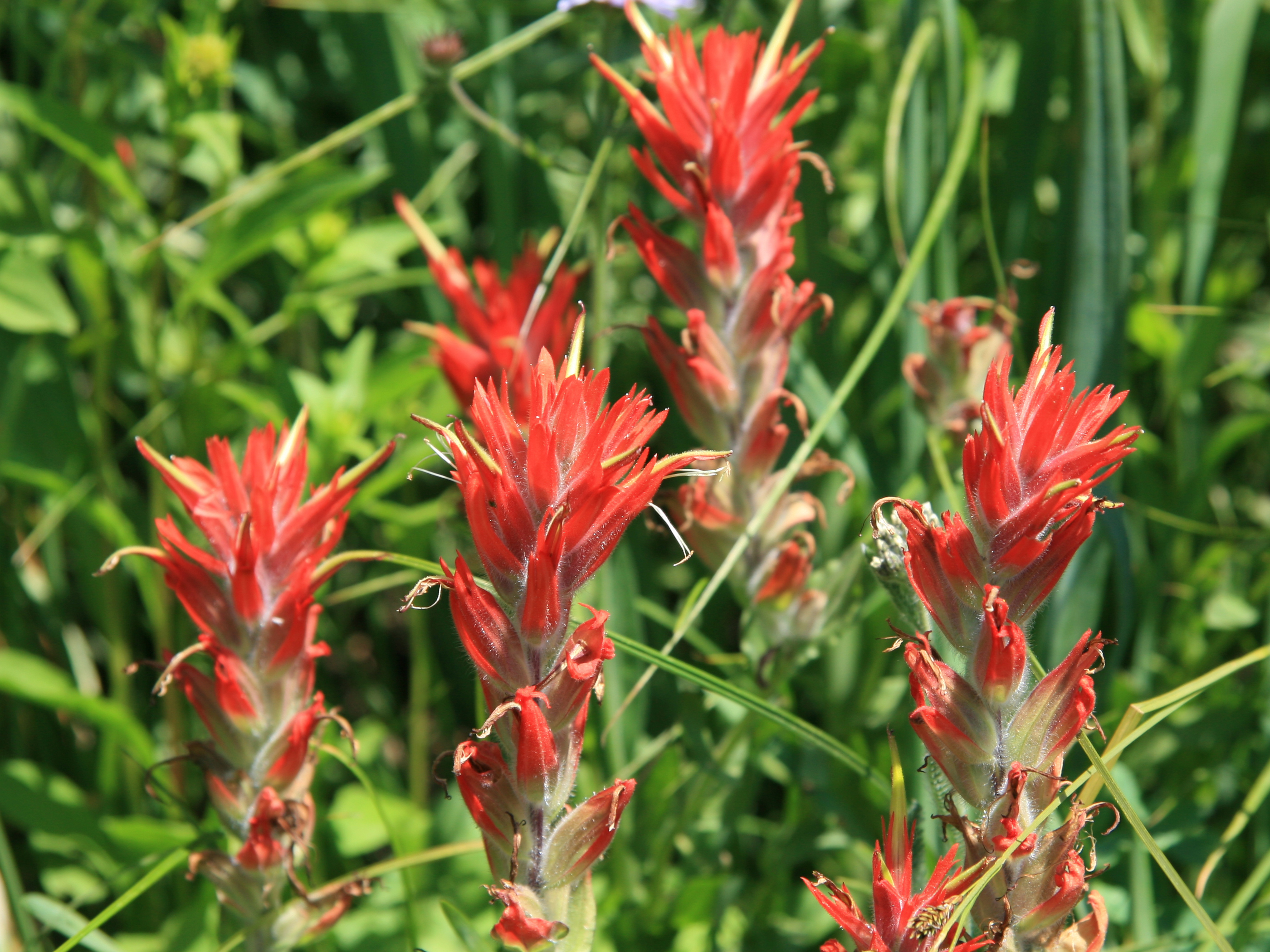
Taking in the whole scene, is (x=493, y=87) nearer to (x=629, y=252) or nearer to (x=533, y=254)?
(x=629, y=252)

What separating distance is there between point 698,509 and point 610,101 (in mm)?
456

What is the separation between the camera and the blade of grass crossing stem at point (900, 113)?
1193 millimetres

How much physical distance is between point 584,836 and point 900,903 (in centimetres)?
20

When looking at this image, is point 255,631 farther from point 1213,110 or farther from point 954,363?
point 1213,110

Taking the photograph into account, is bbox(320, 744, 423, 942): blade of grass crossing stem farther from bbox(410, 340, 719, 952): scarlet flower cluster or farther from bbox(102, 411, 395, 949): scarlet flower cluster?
bbox(410, 340, 719, 952): scarlet flower cluster

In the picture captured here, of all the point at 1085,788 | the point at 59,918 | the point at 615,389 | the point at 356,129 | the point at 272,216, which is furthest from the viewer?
the point at 615,389

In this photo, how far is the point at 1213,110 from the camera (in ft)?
4.56

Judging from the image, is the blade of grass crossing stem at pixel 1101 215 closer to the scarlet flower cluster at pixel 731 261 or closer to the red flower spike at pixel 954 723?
the scarlet flower cluster at pixel 731 261

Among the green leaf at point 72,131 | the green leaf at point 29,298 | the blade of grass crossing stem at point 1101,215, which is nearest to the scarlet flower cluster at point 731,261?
the blade of grass crossing stem at point 1101,215

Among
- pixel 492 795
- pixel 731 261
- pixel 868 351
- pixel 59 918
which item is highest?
pixel 731 261

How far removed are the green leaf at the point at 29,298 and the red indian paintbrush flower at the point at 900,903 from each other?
115 cm

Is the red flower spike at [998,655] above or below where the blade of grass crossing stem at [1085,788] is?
above

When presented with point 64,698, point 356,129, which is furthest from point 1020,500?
point 64,698

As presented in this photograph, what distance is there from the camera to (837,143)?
1.64m
